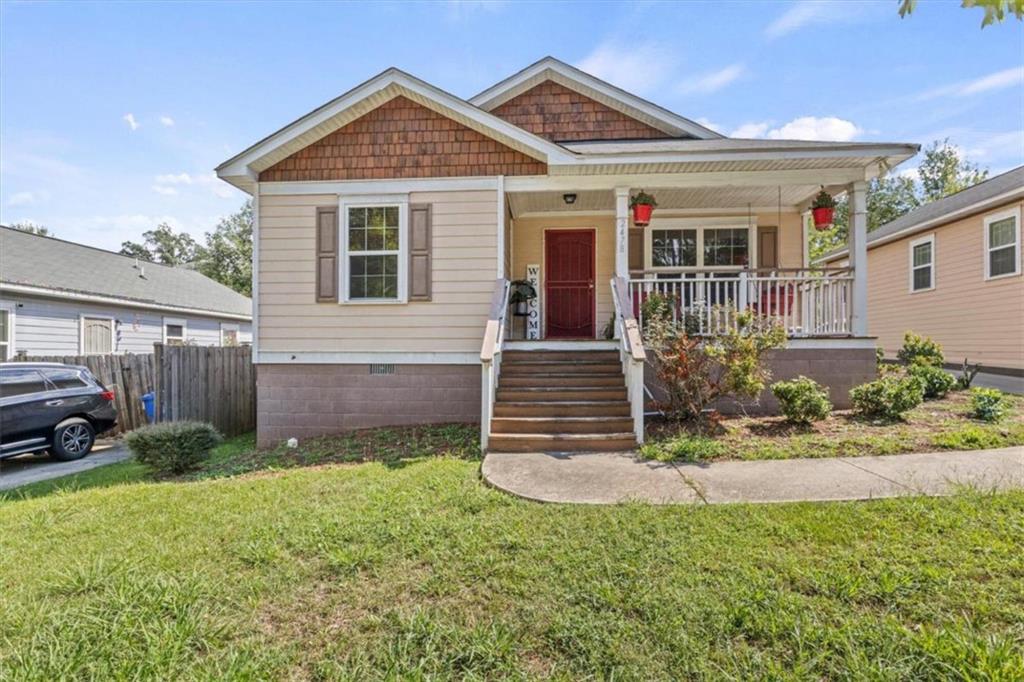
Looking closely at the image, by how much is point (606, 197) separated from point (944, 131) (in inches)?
1364

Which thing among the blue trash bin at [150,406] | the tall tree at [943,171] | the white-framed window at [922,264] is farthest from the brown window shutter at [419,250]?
the tall tree at [943,171]

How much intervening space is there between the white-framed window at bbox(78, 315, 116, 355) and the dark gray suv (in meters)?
4.94

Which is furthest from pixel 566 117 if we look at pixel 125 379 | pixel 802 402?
pixel 125 379

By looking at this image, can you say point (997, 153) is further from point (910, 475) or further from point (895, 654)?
point (895, 654)

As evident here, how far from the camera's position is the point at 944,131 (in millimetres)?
29656

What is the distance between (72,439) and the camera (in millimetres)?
7773

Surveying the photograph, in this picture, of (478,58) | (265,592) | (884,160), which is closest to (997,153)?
(884,160)

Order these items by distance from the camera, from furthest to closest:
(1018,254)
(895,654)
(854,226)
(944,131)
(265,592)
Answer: (944,131) → (1018,254) → (854,226) → (265,592) → (895,654)

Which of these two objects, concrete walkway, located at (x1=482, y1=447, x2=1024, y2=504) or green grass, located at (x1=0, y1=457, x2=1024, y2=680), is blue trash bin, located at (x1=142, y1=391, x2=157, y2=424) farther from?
concrete walkway, located at (x1=482, y1=447, x2=1024, y2=504)

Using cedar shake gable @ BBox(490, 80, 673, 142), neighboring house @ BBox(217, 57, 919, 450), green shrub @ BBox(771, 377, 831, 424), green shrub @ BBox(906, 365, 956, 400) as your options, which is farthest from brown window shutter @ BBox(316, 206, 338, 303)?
green shrub @ BBox(906, 365, 956, 400)

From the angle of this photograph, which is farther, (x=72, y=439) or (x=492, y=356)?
(x=72, y=439)

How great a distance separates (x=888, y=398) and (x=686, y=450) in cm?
303

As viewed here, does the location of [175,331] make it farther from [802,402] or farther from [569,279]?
[802,402]

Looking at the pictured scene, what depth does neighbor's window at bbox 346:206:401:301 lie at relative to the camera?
7.43 meters
